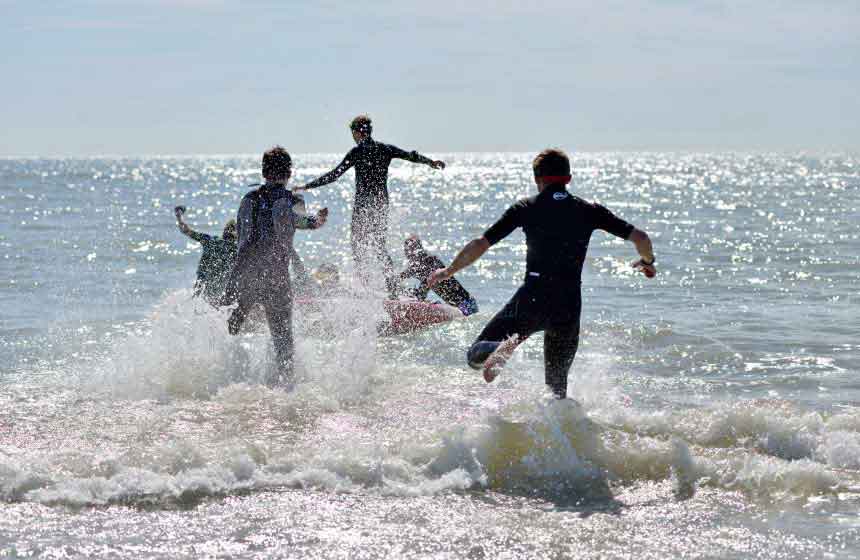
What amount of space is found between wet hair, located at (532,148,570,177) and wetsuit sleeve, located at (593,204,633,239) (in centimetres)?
33

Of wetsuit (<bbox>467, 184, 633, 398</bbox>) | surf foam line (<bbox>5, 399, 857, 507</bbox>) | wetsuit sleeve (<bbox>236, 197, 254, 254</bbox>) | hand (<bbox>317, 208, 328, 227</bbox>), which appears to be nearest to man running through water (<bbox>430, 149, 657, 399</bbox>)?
wetsuit (<bbox>467, 184, 633, 398</bbox>)

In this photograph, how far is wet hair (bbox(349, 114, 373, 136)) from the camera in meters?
11.5

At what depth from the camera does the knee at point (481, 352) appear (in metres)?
6.80

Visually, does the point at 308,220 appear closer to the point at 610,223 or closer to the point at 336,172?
the point at 336,172

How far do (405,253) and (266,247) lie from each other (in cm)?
437

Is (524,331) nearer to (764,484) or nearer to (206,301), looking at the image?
(764,484)

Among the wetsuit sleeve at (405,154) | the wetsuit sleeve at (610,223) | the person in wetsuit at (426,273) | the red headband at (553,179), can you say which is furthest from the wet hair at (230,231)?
the wetsuit sleeve at (610,223)

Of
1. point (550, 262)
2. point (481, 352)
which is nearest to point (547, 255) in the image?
point (550, 262)

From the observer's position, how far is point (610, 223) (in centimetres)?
669

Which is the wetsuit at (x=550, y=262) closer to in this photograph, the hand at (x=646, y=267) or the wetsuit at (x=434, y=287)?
the hand at (x=646, y=267)

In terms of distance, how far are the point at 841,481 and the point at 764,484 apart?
49 centimetres

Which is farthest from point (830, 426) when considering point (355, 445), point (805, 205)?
point (805, 205)

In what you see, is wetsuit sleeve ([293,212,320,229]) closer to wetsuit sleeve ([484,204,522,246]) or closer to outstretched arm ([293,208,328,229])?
outstretched arm ([293,208,328,229])

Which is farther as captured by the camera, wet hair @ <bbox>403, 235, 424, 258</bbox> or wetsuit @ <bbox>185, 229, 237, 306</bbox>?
wet hair @ <bbox>403, 235, 424, 258</bbox>
